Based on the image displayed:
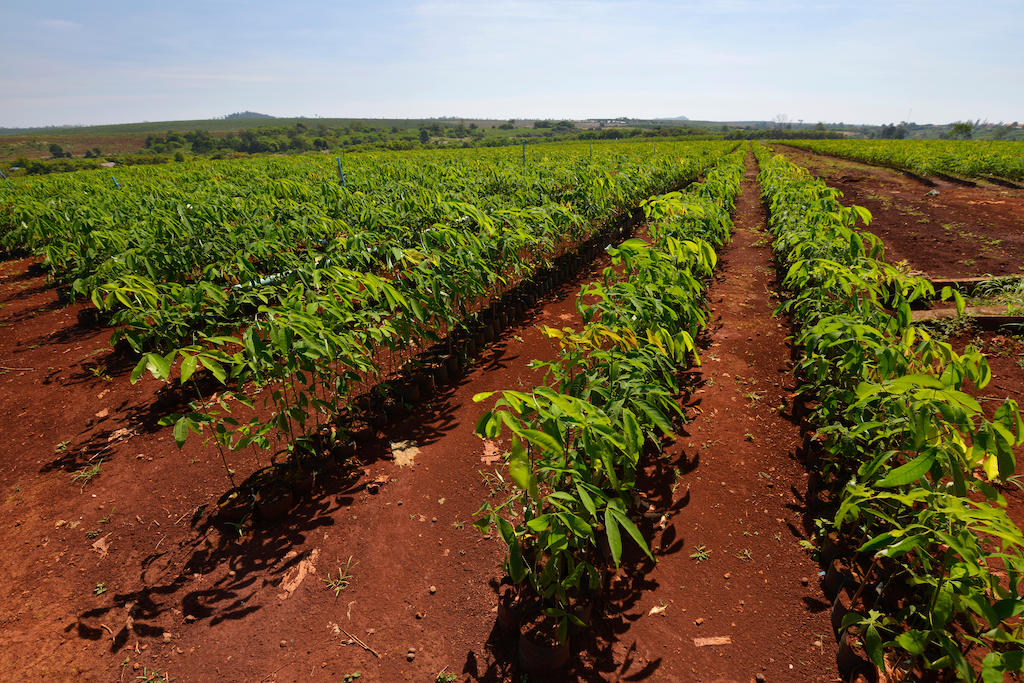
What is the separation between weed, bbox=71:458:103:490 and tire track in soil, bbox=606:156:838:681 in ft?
14.2

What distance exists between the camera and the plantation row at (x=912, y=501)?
154 centimetres

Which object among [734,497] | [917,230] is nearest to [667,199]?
[734,497]

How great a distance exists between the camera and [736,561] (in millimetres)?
2865

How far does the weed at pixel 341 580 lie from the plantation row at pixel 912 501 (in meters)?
2.75

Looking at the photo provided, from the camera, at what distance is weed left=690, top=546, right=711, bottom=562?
2889 mm

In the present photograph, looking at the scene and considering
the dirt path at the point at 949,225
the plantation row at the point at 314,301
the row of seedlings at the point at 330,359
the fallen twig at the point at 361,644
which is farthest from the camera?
the dirt path at the point at 949,225

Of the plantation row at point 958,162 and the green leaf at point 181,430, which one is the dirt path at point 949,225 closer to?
the plantation row at point 958,162

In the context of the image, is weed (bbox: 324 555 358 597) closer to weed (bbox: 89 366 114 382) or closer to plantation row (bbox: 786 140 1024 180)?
weed (bbox: 89 366 114 382)

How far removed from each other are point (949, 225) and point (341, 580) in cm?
1543

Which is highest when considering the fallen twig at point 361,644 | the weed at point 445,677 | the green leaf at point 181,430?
the green leaf at point 181,430

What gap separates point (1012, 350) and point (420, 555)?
6785 millimetres

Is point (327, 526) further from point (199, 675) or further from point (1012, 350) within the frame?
point (1012, 350)

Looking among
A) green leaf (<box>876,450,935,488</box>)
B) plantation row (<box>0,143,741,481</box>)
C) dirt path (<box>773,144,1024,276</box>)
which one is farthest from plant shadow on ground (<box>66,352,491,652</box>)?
dirt path (<box>773,144,1024,276</box>)

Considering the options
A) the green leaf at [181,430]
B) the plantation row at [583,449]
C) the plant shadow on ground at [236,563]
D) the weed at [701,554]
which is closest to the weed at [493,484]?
the plantation row at [583,449]
